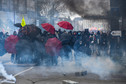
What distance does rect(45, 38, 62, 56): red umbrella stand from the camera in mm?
8891

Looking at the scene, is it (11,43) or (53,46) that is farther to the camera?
(11,43)

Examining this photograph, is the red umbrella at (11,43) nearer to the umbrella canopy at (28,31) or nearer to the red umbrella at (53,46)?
the umbrella canopy at (28,31)

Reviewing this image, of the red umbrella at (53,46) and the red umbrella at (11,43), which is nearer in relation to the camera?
the red umbrella at (53,46)

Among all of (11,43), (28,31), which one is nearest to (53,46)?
(28,31)

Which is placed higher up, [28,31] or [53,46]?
[28,31]

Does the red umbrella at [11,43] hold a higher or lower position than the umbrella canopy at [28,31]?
lower

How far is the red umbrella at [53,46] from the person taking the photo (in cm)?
889

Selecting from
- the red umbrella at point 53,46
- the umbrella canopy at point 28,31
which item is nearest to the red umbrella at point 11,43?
the umbrella canopy at point 28,31

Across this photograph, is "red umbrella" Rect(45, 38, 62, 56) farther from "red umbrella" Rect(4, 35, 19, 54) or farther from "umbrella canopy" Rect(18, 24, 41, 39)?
"red umbrella" Rect(4, 35, 19, 54)

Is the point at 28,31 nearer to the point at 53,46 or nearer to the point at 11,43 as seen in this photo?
the point at 11,43

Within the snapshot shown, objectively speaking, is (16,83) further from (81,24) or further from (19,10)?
(81,24)

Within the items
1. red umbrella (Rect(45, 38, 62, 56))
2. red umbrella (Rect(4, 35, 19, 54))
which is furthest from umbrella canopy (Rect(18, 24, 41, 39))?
red umbrella (Rect(45, 38, 62, 56))

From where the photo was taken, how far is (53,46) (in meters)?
8.88

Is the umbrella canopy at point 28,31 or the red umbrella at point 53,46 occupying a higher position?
the umbrella canopy at point 28,31
